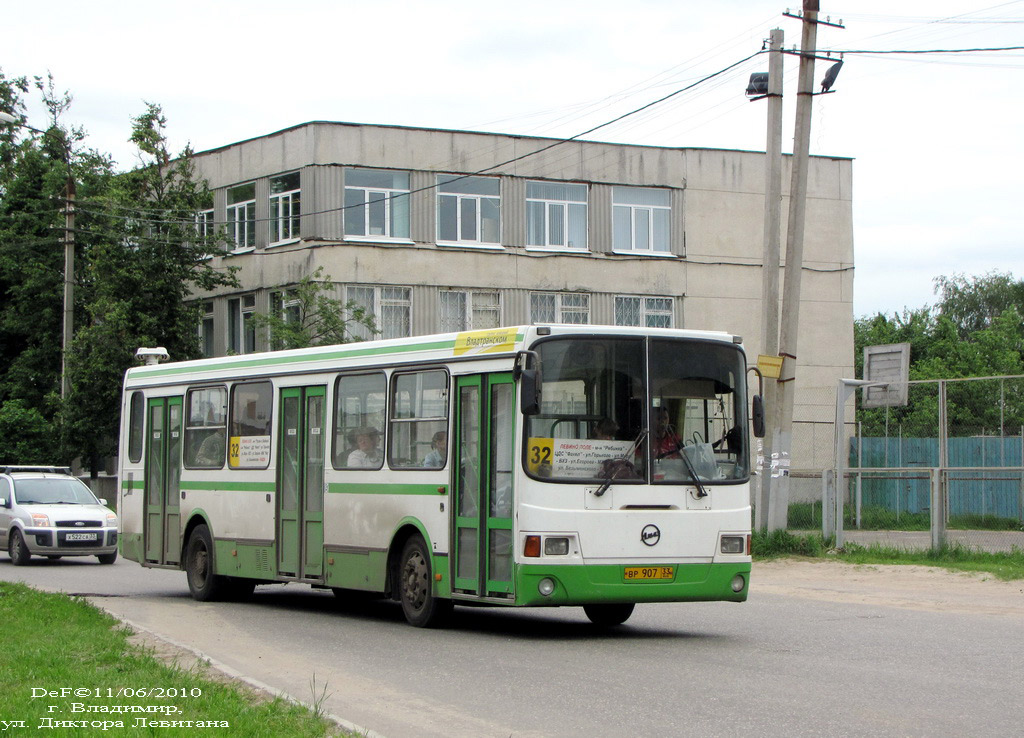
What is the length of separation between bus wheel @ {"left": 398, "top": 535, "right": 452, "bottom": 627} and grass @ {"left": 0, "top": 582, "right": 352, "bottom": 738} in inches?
109

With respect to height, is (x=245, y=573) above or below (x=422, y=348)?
below

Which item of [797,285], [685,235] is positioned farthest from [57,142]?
[797,285]

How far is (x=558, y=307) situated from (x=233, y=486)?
25.3 m

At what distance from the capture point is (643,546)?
12938 millimetres

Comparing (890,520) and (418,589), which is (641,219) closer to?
(890,520)

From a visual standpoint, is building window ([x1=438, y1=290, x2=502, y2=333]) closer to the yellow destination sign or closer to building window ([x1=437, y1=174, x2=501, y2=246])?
building window ([x1=437, y1=174, x2=501, y2=246])

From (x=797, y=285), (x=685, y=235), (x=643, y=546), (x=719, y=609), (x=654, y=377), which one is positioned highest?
(x=685, y=235)

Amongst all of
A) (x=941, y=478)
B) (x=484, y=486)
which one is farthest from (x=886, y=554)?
(x=484, y=486)

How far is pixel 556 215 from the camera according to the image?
42.3m

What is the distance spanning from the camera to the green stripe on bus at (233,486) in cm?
1691

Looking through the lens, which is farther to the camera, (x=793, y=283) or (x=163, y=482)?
(x=793, y=283)

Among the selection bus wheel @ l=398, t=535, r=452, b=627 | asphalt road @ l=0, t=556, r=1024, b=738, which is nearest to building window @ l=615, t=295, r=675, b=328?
asphalt road @ l=0, t=556, r=1024, b=738

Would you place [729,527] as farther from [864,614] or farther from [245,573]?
[245,573]

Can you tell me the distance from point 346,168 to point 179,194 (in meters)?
5.07
